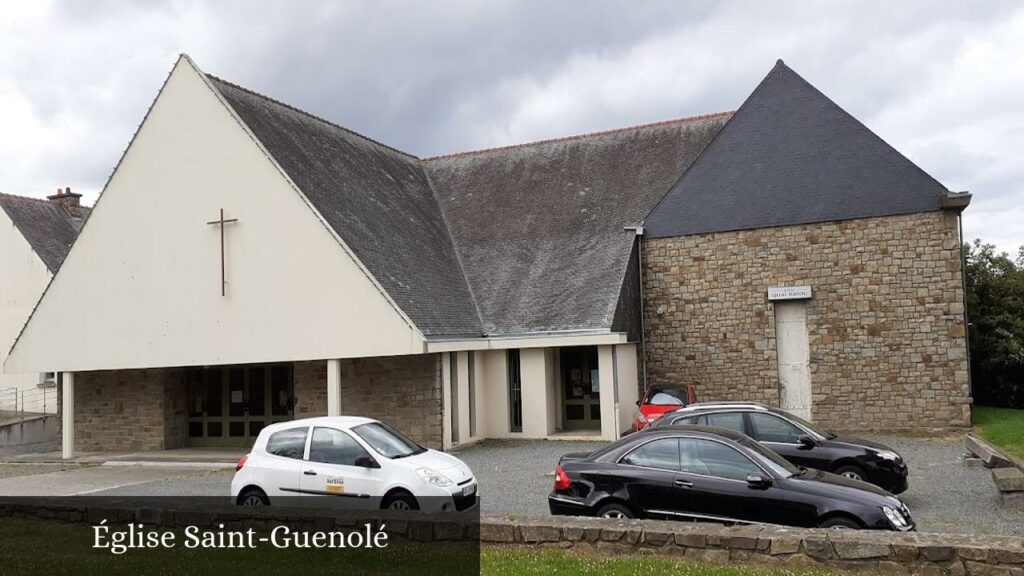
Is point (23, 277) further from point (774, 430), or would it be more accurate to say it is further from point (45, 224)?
point (774, 430)

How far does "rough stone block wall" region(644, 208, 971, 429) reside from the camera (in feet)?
62.3

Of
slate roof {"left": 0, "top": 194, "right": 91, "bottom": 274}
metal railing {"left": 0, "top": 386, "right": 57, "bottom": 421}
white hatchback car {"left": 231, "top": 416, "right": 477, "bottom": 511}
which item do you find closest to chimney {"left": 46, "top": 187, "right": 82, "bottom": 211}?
slate roof {"left": 0, "top": 194, "right": 91, "bottom": 274}

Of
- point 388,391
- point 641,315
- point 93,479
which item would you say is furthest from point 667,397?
point 93,479

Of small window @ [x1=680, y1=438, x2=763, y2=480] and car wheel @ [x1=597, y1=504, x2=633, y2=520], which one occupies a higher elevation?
small window @ [x1=680, y1=438, x2=763, y2=480]

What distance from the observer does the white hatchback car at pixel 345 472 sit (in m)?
10.3

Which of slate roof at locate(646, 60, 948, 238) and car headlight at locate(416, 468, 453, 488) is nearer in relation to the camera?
car headlight at locate(416, 468, 453, 488)

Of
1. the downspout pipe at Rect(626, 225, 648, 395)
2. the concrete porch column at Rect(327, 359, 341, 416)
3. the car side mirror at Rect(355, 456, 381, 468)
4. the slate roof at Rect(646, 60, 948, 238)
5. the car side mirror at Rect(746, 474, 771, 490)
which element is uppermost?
the slate roof at Rect(646, 60, 948, 238)

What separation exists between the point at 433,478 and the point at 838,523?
469cm

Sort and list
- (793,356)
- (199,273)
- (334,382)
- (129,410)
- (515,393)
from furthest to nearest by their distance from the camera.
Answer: (129,410) < (515,393) < (793,356) < (199,273) < (334,382)

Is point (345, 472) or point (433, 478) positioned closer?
point (433, 478)

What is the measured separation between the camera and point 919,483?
12.8 m

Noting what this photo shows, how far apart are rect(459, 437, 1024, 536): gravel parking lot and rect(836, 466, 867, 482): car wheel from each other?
739mm

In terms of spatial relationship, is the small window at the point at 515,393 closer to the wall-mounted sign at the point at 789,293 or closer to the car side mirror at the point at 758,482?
the wall-mounted sign at the point at 789,293

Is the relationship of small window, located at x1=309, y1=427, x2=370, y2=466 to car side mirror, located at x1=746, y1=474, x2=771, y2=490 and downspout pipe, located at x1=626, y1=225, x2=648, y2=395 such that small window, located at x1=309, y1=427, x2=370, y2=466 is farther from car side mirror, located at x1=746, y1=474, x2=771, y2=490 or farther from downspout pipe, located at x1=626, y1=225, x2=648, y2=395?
downspout pipe, located at x1=626, y1=225, x2=648, y2=395
